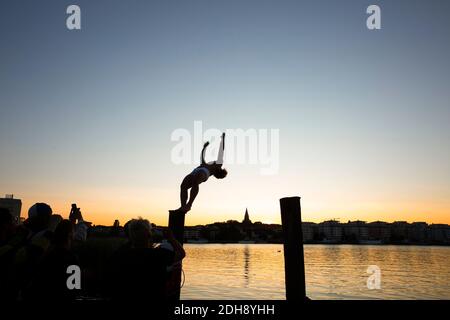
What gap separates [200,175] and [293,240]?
388 cm

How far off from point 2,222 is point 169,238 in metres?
2.18

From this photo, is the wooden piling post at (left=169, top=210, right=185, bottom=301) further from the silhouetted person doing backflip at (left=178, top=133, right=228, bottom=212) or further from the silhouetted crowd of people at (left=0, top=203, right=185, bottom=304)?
the silhouetted crowd of people at (left=0, top=203, right=185, bottom=304)

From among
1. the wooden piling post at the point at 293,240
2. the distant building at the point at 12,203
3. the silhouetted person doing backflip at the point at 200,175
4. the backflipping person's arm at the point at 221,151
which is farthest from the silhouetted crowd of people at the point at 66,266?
the distant building at the point at 12,203

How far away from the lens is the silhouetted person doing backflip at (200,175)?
10094mm

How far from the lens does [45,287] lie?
183 inches

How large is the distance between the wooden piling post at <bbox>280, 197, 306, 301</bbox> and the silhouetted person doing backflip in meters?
3.09

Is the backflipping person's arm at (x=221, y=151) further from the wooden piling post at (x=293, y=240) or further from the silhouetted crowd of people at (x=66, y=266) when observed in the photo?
the silhouetted crowd of people at (x=66, y=266)

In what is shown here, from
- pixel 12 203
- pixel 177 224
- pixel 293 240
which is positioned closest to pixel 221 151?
pixel 177 224

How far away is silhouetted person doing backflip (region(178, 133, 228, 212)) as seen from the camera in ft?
33.1

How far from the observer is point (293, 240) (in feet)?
23.6

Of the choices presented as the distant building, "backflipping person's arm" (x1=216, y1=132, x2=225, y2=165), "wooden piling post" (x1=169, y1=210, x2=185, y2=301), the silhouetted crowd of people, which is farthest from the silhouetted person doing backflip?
the distant building

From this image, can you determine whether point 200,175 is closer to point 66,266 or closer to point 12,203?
point 66,266

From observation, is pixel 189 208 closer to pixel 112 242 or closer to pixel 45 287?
pixel 45 287
